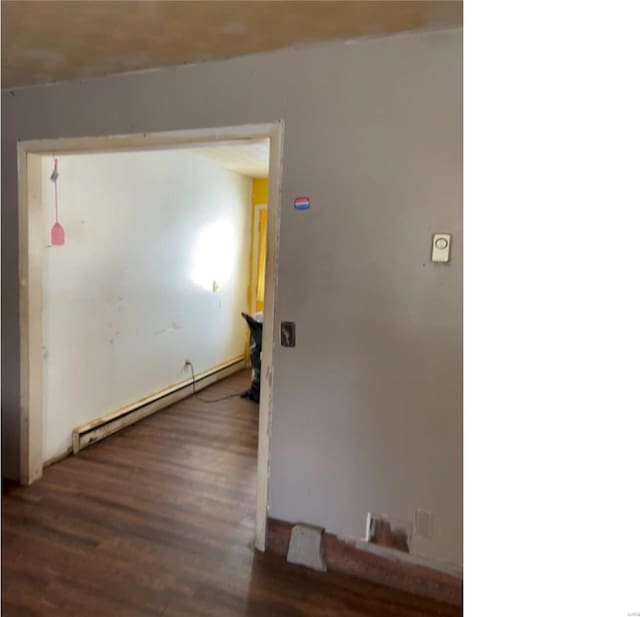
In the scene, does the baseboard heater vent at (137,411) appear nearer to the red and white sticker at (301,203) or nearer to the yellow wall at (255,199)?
the yellow wall at (255,199)

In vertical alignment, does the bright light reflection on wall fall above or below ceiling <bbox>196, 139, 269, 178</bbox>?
below

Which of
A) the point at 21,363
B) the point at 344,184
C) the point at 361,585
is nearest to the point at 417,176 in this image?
the point at 344,184

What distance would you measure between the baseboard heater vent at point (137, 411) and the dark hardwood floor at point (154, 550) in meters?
0.12

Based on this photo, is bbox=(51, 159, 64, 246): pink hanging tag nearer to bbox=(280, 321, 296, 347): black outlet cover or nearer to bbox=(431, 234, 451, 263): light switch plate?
bbox=(280, 321, 296, 347): black outlet cover

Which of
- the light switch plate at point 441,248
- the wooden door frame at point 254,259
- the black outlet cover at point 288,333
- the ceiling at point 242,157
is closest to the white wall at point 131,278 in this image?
the ceiling at point 242,157

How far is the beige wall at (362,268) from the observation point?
162cm

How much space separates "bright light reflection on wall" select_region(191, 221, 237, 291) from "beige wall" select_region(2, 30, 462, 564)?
2.34m

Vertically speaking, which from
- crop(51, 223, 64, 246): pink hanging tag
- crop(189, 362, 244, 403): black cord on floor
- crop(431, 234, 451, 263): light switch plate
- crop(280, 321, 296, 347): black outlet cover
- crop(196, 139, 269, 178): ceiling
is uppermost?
crop(196, 139, 269, 178): ceiling

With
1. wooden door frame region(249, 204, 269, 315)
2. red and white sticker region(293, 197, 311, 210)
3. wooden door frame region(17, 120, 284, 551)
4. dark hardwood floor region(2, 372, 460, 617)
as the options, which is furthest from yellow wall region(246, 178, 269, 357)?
red and white sticker region(293, 197, 311, 210)

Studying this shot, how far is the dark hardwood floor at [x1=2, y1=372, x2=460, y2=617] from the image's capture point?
1.67 m

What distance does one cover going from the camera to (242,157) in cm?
401

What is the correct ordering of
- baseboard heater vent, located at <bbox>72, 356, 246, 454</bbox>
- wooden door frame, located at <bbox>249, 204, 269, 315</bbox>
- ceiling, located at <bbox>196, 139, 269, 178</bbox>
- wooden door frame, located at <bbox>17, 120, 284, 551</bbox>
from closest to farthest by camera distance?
wooden door frame, located at <bbox>17, 120, 284, 551</bbox>
baseboard heater vent, located at <bbox>72, 356, 246, 454</bbox>
ceiling, located at <bbox>196, 139, 269, 178</bbox>
wooden door frame, located at <bbox>249, 204, 269, 315</bbox>

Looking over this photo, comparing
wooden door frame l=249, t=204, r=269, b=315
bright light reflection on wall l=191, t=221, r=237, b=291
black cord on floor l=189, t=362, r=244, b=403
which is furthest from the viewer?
wooden door frame l=249, t=204, r=269, b=315
